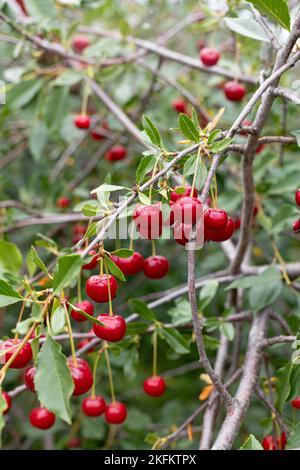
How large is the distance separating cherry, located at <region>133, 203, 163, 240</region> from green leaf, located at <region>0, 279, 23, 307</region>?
24 centimetres

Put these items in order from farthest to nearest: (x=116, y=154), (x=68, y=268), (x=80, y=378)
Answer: (x=116, y=154) → (x=80, y=378) → (x=68, y=268)

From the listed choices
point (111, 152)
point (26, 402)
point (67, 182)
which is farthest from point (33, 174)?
point (26, 402)

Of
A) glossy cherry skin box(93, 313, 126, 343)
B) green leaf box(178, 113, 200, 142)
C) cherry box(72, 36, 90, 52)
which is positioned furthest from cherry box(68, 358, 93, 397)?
cherry box(72, 36, 90, 52)

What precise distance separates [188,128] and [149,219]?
17 centimetres

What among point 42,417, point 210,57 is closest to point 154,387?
point 42,417

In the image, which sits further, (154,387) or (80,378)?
(154,387)

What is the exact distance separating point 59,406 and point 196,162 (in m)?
0.47

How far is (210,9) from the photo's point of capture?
1907 millimetres

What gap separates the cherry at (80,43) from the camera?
2.46m

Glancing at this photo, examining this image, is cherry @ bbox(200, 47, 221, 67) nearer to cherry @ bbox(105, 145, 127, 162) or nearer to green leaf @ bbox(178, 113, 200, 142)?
cherry @ bbox(105, 145, 127, 162)

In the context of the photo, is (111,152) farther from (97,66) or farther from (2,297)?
(2,297)

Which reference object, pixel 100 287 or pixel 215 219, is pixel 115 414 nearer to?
pixel 100 287

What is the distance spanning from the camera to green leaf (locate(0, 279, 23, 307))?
92 cm

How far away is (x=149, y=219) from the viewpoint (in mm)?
978
